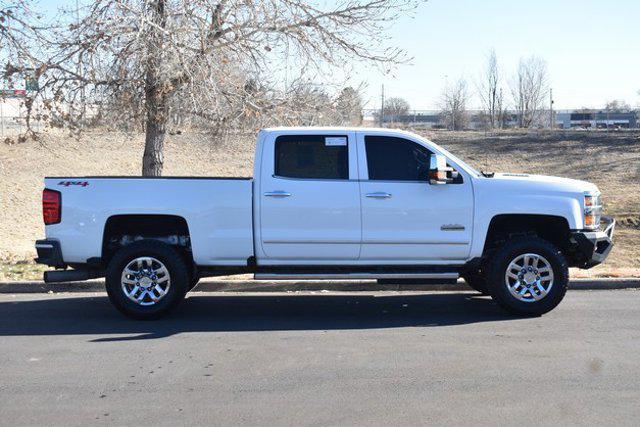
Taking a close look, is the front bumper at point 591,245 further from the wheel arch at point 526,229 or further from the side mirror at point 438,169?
the side mirror at point 438,169

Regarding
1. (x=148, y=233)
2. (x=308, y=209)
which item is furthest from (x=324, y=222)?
(x=148, y=233)

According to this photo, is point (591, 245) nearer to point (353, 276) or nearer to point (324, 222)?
point (353, 276)

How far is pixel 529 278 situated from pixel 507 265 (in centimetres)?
29

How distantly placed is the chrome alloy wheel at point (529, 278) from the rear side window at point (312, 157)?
2.10m

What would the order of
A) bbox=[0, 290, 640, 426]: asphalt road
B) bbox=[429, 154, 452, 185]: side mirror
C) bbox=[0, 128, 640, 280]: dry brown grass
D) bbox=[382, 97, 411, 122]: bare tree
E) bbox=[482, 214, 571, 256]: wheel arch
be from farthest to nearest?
bbox=[382, 97, 411, 122]: bare tree, bbox=[0, 128, 640, 280]: dry brown grass, bbox=[482, 214, 571, 256]: wheel arch, bbox=[429, 154, 452, 185]: side mirror, bbox=[0, 290, 640, 426]: asphalt road

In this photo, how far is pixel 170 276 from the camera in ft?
26.6

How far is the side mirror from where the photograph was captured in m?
7.98

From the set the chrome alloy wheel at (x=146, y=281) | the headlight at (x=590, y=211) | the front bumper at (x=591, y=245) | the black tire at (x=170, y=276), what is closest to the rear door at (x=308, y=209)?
the black tire at (x=170, y=276)

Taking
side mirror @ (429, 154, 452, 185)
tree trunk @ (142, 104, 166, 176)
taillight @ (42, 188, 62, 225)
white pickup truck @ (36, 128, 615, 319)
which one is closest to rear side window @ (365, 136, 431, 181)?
white pickup truck @ (36, 128, 615, 319)

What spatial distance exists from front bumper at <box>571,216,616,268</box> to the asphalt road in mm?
622

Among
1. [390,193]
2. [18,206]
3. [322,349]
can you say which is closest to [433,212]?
[390,193]

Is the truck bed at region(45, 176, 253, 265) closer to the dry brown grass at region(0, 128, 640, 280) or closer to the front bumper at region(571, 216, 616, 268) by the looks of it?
the front bumper at region(571, 216, 616, 268)

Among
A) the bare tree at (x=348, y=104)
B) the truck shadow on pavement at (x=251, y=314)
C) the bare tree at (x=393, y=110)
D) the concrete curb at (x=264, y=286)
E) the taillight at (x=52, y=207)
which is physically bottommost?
the truck shadow on pavement at (x=251, y=314)

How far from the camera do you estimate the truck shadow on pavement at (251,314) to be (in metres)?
7.79
